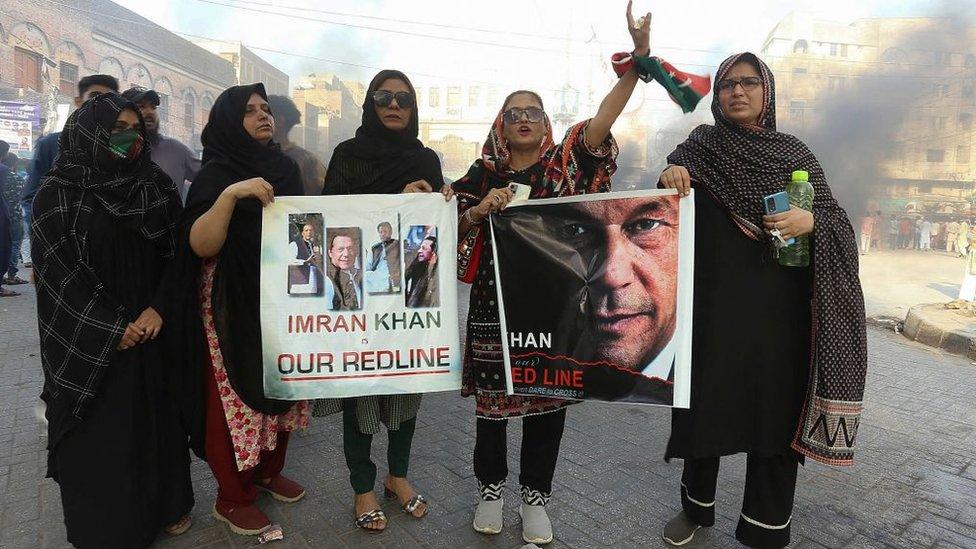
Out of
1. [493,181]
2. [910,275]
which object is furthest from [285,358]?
[910,275]

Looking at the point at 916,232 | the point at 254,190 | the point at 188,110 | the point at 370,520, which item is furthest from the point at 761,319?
the point at 188,110

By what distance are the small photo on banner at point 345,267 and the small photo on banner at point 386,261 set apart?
51 millimetres

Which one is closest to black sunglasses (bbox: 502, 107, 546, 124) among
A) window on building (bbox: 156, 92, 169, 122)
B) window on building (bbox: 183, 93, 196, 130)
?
window on building (bbox: 156, 92, 169, 122)

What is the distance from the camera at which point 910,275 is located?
14.8 metres

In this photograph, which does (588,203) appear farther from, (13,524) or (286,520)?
(13,524)

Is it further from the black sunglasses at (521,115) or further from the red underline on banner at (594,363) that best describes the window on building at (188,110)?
the red underline on banner at (594,363)

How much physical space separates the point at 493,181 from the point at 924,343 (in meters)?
7.65

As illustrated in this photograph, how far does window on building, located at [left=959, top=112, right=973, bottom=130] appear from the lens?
2558cm

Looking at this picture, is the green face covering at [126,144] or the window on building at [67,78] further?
the window on building at [67,78]

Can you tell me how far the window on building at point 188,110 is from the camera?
2997cm

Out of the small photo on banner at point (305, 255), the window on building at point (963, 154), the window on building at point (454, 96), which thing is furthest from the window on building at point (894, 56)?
the window on building at point (454, 96)

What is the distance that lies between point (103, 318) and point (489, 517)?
5.99ft

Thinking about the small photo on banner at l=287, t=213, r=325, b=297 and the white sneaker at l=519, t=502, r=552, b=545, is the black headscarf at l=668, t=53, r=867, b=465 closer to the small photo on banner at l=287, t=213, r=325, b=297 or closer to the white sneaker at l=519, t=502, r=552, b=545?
the white sneaker at l=519, t=502, r=552, b=545

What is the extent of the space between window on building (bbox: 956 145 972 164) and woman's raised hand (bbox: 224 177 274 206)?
35886mm
